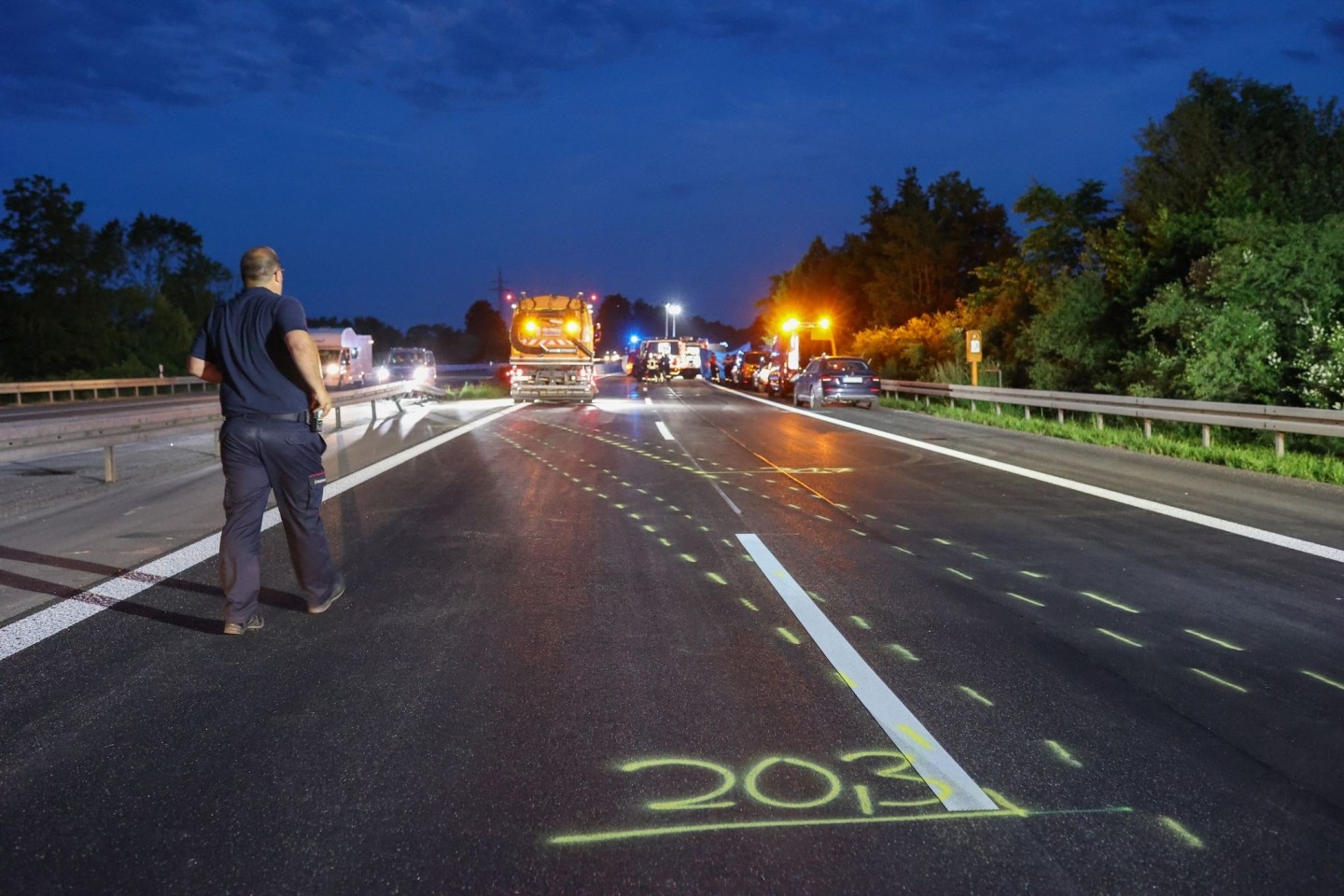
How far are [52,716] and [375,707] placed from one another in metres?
1.37

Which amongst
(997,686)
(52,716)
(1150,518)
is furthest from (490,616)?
(1150,518)

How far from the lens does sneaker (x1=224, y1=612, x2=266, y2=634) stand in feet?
18.6

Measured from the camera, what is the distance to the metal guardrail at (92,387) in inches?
1424

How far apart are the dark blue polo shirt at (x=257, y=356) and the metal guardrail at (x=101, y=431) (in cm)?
623

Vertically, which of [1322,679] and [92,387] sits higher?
[92,387]

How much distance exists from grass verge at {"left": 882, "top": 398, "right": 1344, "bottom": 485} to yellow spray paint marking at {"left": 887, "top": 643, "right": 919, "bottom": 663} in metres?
9.28

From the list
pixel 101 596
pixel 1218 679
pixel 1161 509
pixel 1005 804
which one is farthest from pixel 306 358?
pixel 1161 509

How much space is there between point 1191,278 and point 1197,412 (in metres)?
6.55

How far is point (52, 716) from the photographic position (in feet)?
14.8

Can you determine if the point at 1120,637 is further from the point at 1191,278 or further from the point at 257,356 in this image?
the point at 1191,278

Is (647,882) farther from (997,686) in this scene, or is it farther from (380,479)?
(380,479)

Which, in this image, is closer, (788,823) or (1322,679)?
(788,823)

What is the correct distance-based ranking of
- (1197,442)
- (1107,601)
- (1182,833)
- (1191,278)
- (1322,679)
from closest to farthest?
(1182,833) < (1322,679) < (1107,601) < (1197,442) < (1191,278)

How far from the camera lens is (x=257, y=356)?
570 centimetres
